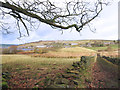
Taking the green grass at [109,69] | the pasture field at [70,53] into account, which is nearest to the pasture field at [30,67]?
the pasture field at [70,53]

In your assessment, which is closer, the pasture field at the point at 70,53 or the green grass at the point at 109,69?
the green grass at the point at 109,69

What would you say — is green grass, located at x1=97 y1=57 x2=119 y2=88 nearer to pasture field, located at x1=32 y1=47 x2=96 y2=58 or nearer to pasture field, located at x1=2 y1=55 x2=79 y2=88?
pasture field, located at x1=32 y1=47 x2=96 y2=58

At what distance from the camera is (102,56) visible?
2510 millimetres

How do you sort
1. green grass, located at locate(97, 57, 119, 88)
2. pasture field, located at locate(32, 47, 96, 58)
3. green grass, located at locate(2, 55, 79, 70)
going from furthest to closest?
pasture field, located at locate(32, 47, 96, 58), green grass, located at locate(2, 55, 79, 70), green grass, located at locate(97, 57, 119, 88)

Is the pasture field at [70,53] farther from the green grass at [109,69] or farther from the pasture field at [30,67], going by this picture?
the green grass at [109,69]

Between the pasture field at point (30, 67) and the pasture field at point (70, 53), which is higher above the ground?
the pasture field at point (70, 53)

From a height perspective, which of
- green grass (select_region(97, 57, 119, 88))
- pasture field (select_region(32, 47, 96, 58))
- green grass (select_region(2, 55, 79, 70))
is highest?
pasture field (select_region(32, 47, 96, 58))

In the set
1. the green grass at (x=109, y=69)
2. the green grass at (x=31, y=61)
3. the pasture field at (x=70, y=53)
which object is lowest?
the green grass at (x=109, y=69)

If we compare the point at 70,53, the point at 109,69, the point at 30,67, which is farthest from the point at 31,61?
the point at 109,69

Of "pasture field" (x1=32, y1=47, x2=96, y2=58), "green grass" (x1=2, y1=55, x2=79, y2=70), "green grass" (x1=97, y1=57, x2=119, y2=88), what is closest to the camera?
"green grass" (x1=97, y1=57, x2=119, y2=88)

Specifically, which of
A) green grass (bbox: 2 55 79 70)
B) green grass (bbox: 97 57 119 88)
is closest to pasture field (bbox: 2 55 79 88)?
green grass (bbox: 2 55 79 70)

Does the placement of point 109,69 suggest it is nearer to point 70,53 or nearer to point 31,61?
point 70,53

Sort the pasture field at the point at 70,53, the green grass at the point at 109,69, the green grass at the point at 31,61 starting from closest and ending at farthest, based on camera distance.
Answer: the green grass at the point at 109,69 < the green grass at the point at 31,61 < the pasture field at the point at 70,53

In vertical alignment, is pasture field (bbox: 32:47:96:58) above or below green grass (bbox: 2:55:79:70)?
above
